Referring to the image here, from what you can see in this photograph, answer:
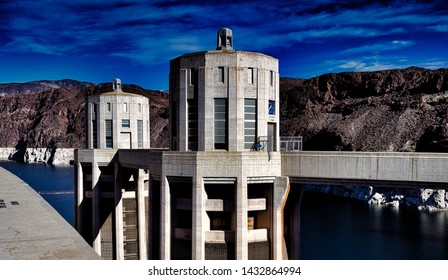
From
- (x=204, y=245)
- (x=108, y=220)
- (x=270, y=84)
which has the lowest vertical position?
(x=108, y=220)

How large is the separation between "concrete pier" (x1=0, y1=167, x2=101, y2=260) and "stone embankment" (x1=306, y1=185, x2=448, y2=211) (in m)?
90.9

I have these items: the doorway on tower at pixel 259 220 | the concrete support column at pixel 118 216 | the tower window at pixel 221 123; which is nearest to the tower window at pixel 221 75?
the tower window at pixel 221 123

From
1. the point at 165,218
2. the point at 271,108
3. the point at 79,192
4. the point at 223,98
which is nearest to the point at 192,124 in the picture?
the point at 223,98

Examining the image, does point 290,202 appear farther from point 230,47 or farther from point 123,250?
point 123,250

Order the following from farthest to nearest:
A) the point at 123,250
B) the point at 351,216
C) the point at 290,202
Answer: the point at 351,216 < the point at 123,250 < the point at 290,202

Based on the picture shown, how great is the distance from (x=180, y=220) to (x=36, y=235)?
669 centimetres

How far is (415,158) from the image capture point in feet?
62.7

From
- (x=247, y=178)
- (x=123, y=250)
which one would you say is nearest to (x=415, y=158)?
(x=247, y=178)

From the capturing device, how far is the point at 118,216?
1694 inches

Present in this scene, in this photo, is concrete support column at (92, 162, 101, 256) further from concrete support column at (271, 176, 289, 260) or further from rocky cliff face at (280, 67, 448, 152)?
rocky cliff face at (280, 67, 448, 152)

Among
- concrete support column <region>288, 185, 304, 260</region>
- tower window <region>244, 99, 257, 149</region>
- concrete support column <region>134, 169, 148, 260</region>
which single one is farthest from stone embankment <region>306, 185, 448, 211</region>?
tower window <region>244, 99, 257, 149</region>

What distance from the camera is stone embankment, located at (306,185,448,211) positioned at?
4390 inches

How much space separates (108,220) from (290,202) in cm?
2505

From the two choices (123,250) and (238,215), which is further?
(123,250)
